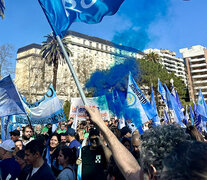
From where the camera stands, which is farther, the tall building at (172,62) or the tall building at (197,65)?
the tall building at (172,62)

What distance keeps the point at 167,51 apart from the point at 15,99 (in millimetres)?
124113

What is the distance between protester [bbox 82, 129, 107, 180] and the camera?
12.9 ft

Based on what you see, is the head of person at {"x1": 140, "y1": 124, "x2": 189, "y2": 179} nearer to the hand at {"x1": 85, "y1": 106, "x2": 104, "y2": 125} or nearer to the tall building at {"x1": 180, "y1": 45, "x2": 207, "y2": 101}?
the hand at {"x1": 85, "y1": 106, "x2": 104, "y2": 125}

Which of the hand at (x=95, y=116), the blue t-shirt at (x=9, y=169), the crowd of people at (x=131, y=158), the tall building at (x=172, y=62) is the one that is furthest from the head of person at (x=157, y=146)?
the tall building at (x=172, y=62)

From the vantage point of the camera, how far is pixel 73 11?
4.02 meters

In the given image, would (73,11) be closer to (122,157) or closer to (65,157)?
(65,157)

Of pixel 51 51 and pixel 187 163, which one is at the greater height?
pixel 51 51

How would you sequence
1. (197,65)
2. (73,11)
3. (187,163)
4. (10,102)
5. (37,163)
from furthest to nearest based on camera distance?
(197,65), (10,102), (73,11), (37,163), (187,163)

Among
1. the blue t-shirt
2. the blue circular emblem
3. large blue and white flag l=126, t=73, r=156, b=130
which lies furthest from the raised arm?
the blue circular emblem

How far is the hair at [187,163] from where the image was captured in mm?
897

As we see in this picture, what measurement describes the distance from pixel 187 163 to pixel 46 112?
8000 millimetres

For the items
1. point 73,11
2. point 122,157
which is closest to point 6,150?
point 73,11

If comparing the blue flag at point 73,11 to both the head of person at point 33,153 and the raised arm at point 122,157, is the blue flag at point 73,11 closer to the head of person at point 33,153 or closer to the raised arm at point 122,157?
the head of person at point 33,153

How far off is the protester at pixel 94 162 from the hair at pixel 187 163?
311 cm
